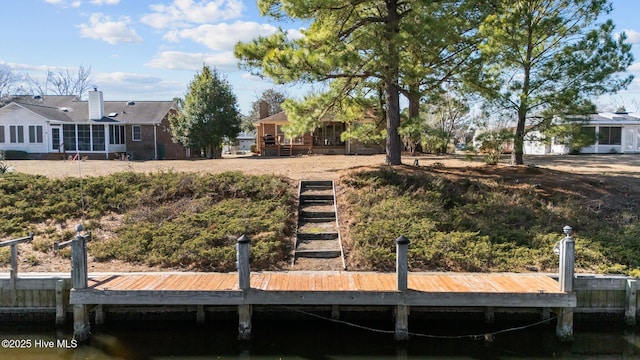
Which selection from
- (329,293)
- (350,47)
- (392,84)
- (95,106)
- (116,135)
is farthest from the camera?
(95,106)

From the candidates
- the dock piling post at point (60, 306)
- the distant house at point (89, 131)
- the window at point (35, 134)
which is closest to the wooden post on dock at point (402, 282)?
the dock piling post at point (60, 306)

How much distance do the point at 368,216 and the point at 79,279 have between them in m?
6.55

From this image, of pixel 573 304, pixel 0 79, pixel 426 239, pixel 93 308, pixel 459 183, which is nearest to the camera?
pixel 573 304

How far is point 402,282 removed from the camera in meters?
7.87

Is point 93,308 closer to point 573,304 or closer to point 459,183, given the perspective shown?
Answer: point 573,304

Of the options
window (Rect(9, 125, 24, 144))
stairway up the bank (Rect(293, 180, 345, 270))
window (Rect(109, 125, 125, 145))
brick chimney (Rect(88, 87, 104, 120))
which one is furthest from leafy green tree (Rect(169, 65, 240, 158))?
stairway up the bank (Rect(293, 180, 345, 270))

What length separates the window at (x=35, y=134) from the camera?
31.9 meters

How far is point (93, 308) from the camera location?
8391mm

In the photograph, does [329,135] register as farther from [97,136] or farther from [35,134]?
[35,134]

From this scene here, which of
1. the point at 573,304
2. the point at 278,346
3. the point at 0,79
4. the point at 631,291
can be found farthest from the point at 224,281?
the point at 0,79

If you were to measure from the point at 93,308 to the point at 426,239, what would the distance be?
6.84m

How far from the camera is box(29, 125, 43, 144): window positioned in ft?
105

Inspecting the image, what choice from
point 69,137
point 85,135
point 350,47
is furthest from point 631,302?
point 69,137

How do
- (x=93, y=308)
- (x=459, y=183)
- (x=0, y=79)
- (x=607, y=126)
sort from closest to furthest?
(x=93, y=308), (x=459, y=183), (x=607, y=126), (x=0, y=79)
